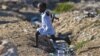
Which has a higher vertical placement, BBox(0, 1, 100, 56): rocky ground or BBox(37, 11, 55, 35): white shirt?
BBox(37, 11, 55, 35): white shirt

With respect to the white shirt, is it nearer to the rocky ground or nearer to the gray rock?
the rocky ground

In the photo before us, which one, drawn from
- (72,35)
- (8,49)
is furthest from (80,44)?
(8,49)

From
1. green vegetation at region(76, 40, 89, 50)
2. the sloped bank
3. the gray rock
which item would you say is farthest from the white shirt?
the gray rock

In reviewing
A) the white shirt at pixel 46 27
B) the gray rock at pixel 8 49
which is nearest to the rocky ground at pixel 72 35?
the white shirt at pixel 46 27

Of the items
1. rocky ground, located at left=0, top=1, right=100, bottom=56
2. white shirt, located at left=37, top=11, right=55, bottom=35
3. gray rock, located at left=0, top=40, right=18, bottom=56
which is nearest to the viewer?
gray rock, located at left=0, top=40, right=18, bottom=56

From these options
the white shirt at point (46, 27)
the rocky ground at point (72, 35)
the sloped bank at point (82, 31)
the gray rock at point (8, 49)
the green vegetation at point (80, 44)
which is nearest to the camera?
the gray rock at point (8, 49)

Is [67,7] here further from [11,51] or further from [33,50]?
[11,51]

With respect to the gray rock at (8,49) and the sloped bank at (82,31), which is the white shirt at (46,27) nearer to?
the sloped bank at (82,31)

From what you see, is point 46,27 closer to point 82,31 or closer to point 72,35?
point 82,31

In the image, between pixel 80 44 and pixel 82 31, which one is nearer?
pixel 80 44

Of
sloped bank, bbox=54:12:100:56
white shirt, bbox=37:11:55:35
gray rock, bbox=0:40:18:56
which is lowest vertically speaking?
sloped bank, bbox=54:12:100:56

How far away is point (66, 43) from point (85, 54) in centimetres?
345

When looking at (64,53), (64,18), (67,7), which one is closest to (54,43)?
(64,53)

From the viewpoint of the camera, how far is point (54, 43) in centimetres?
1859
